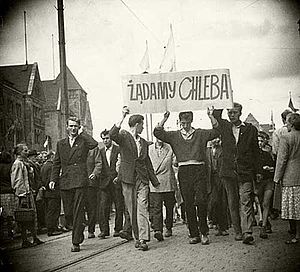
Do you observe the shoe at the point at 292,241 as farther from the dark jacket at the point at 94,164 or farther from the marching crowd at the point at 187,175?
the dark jacket at the point at 94,164

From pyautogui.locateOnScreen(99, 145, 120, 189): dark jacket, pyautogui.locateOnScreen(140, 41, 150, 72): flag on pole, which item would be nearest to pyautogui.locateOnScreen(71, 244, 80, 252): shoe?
pyautogui.locateOnScreen(99, 145, 120, 189): dark jacket

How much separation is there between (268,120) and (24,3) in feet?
8.37

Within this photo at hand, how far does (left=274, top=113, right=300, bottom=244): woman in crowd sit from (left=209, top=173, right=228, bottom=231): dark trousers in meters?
1.41

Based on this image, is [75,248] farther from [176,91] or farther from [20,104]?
[176,91]

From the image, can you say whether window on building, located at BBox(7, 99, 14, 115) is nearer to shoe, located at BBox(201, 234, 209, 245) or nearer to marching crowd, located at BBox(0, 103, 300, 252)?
marching crowd, located at BBox(0, 103, 300, 252)

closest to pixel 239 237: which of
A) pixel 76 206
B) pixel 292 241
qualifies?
pixel 292 241

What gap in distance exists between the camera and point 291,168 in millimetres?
7336

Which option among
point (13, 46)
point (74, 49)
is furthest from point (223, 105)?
point (13, 46)

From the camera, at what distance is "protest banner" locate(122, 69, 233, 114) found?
6766 millimetres

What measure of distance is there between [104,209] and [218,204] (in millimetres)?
1495

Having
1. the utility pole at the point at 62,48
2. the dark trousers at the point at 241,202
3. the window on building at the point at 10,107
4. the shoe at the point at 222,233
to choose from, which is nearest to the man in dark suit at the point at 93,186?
the shoe at the point at 222,233

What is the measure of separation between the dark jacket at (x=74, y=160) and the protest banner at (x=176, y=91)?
82 centimetres

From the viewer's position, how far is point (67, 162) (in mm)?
7492

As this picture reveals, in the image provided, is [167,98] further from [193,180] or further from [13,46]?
[13,46]
